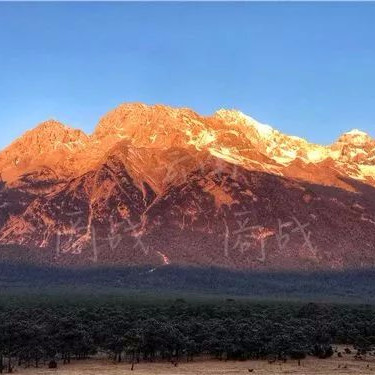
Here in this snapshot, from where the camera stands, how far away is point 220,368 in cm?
7125

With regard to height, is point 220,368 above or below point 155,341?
below

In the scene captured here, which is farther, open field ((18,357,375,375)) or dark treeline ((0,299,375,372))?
dark treeline ((0,299,375,372))

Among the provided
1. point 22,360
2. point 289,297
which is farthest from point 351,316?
point 289,297

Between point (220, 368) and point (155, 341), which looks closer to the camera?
point (220, 368)

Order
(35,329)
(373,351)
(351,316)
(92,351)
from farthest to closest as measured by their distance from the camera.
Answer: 1. (351,316)
2. (373,351)
3. (92,351)
4. (35,329)

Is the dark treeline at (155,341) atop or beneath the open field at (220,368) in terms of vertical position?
atop

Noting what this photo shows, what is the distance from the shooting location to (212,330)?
80375mm

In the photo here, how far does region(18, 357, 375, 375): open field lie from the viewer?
67.9m

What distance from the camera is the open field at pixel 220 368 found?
67.9 metres

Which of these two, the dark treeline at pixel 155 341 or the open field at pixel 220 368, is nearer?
the open field at pixel 220 368

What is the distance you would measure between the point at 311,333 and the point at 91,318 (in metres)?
32.2

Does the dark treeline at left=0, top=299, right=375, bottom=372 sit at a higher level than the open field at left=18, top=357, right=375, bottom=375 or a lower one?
higher

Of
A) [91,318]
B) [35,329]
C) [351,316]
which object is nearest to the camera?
[35,329]

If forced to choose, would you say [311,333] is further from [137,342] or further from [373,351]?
[137,342]
